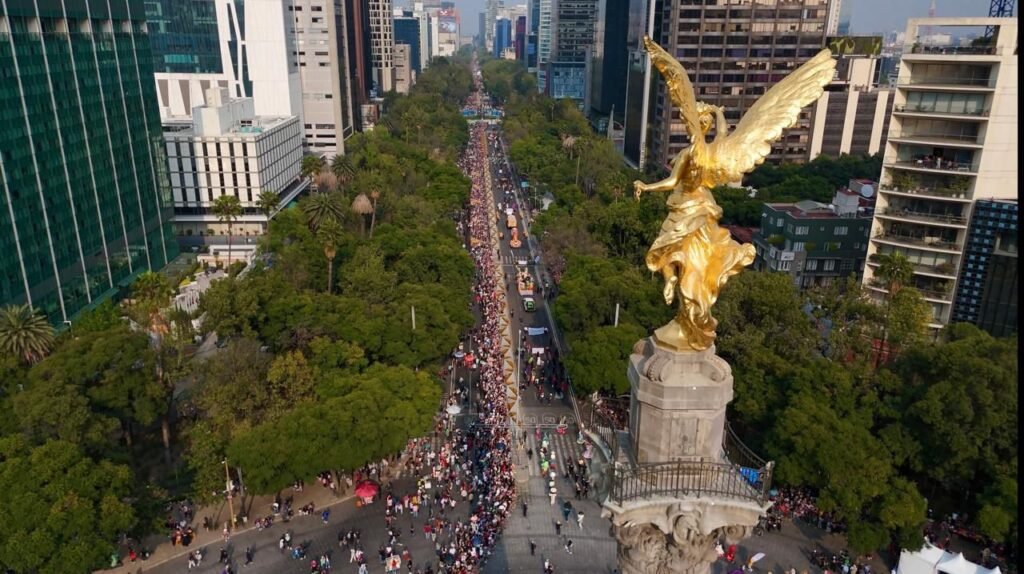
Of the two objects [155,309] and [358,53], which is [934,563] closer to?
[155,309]

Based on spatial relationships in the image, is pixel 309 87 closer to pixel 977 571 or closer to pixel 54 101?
pixel 54 101

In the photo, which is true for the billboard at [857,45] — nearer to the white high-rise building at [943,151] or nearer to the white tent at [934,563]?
the white high-rise building at [943,151]

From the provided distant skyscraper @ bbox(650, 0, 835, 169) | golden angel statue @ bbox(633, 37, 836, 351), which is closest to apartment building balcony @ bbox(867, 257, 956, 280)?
golden angel statue @ bbox(633, 37, 836, 351)

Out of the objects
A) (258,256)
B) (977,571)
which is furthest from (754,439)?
(258,256)

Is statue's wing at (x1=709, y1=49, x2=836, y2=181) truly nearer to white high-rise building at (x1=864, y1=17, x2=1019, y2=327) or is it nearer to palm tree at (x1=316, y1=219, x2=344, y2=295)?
white high-rise building at (x1=864, y1=17, x2=1019, y2=327)

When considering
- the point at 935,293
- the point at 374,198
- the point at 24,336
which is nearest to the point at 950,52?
the point at 935,293

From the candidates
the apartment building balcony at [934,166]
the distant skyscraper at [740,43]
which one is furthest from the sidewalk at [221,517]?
the distant skyscraper at [740,43]
